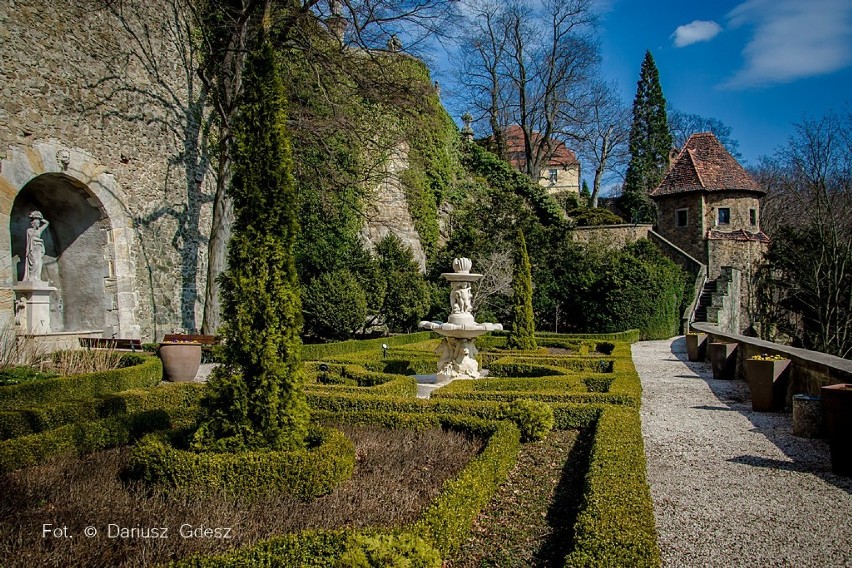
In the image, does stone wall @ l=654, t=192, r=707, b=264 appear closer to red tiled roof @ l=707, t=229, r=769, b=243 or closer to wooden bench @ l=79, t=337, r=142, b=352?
red tiled roof @ l=707, t=229, r=769, b=243

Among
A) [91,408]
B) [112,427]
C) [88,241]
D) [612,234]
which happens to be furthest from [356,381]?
[612,234]

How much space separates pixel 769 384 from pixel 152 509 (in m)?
8.01

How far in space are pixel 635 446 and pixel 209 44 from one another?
16990 millimetres

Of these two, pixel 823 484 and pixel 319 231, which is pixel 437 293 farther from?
pixel 823 484

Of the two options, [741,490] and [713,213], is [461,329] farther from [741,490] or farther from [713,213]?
[713,213]

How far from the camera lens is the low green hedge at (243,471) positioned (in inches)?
191

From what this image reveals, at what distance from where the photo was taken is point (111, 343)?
13.4 m

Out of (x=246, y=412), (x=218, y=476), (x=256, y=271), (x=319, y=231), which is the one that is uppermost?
(x=319, y=231)

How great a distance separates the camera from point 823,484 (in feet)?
17.5

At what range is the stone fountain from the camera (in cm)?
1086

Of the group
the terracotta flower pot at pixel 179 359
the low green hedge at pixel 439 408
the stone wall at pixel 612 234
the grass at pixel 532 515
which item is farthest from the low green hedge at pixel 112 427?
the stone wall at pixel 612 234

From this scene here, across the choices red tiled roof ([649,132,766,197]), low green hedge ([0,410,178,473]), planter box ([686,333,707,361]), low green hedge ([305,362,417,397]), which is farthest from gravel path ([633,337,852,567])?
red tiled roof ([649,132,766,197])

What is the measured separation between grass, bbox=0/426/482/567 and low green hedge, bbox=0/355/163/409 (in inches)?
117

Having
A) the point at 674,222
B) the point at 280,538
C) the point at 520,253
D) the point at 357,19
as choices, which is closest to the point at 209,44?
the point at 357,19
